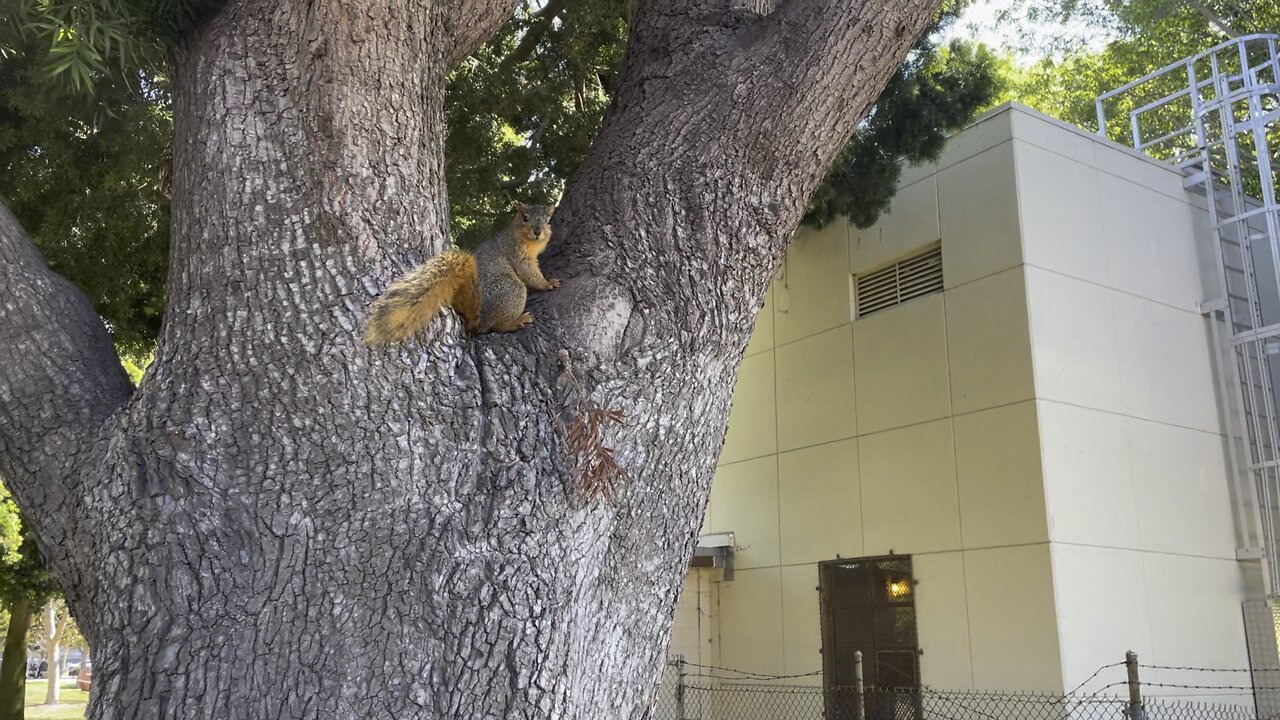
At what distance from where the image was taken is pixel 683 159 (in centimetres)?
331

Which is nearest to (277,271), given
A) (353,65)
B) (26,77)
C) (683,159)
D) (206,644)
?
(353,65)

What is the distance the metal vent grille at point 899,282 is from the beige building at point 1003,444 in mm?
19

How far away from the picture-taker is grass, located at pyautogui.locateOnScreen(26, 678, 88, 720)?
76.4 feet

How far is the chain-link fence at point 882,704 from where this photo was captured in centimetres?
797

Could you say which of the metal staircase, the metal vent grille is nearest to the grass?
the metal vent grille

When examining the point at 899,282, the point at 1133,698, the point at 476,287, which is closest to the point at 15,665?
the point at 899,282

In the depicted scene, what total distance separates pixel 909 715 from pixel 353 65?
7897 millimetres

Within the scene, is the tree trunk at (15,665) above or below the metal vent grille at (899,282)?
below

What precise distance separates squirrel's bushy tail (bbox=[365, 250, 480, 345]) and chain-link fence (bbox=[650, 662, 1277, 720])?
15.2 ft

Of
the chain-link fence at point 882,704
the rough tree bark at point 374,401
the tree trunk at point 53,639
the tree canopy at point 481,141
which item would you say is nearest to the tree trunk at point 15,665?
the tree canopy at point 481,141

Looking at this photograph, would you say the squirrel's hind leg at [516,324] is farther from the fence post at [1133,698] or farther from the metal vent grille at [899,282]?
the metal vent grille at [899,282]

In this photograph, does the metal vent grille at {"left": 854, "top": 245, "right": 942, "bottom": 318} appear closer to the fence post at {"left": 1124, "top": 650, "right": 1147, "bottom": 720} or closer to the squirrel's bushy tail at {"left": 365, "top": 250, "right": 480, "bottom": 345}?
the fence post at {"left": 1124, "top": 650, "right": 1147, "bottom": 720}

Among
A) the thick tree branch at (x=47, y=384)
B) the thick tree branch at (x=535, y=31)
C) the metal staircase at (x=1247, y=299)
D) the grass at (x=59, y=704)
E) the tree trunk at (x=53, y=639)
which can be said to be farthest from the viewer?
the tree trunk at (x=53, y=639)

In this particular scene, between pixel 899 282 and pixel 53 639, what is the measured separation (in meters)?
29.6
